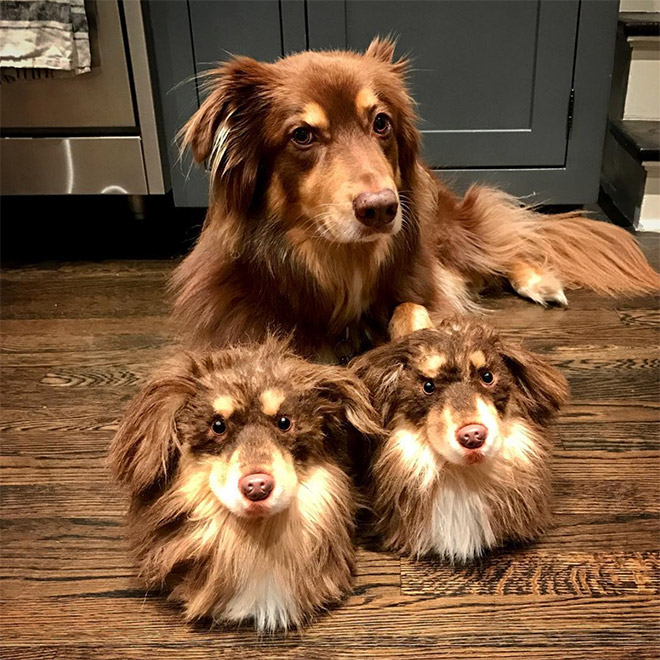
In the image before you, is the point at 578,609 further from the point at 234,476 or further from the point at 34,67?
the point at 34,67

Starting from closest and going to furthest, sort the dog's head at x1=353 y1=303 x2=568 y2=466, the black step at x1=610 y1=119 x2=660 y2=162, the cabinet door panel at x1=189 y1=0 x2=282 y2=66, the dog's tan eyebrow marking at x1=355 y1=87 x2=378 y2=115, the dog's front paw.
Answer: the dog's head at x1=353 y1=303 x2=568 y2=466
the dog's tan eyebrow marking at x1=355 y1=87 x2=378 y2=115
the dog's front paw
the cabinet door panel at x1=189 y1=0 x2=282 y2=66
the black step at x1=610 y1=119 x2=660 y2=162

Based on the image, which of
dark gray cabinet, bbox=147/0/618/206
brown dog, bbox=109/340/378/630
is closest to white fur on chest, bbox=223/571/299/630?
brown dog, bbox=109/340/378/630

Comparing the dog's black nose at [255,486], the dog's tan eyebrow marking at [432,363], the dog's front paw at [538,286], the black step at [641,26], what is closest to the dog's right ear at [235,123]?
the dog's tan eyebrow marking at [432,363]

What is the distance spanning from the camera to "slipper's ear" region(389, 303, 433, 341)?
1.43 meters

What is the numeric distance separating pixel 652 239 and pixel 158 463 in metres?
2.09

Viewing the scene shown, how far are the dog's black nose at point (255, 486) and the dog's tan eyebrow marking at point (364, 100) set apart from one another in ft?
2.30

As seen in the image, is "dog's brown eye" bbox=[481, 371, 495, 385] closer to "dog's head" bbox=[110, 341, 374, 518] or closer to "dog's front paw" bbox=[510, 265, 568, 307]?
"dog's head" bbox=[110, 341, 374, 518]

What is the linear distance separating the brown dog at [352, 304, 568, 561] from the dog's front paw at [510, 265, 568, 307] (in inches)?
35.0

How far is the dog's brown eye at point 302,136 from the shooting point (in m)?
1.28

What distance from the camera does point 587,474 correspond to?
1.38m

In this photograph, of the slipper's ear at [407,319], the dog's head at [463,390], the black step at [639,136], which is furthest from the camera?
the black step at [639,136]

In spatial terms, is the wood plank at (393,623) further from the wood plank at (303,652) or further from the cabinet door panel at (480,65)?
the cabinet door panel at (480,65)

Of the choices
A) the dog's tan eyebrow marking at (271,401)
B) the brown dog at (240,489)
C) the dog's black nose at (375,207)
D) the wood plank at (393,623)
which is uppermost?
the dog's black nose at (375,207)

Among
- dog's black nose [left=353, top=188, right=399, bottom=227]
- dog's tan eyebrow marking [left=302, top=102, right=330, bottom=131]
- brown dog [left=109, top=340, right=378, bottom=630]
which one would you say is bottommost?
brown dog [left=109, top=340, right=378, bottom=630]
